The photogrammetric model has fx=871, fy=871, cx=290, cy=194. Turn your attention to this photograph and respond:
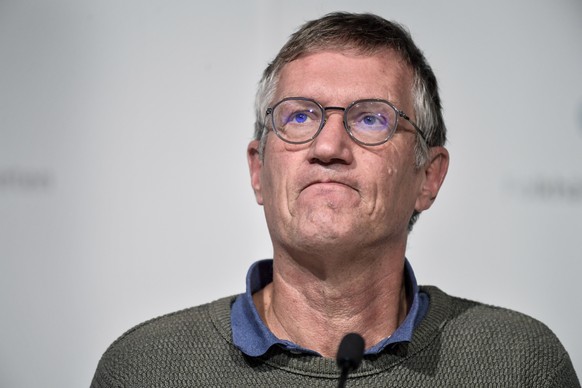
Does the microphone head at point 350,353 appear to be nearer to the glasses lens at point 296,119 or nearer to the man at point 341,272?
the man at point 341,272

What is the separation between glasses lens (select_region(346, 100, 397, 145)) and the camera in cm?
199

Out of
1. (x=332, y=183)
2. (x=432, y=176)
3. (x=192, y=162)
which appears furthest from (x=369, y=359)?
(x=192, y=162)

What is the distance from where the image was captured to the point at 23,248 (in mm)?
2590

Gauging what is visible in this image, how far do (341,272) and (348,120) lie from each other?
351 mm

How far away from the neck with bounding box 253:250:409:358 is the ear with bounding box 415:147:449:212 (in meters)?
0.19

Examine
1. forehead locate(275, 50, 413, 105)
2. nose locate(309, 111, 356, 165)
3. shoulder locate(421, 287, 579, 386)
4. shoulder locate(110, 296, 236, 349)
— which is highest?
forehead locate(275, 50, 413, 105)

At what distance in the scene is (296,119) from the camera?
2.04 metres

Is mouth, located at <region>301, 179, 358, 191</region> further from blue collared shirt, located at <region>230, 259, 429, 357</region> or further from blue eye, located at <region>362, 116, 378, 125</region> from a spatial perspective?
blue collared shirt, located at <region>230, 259, 429, 357</region>

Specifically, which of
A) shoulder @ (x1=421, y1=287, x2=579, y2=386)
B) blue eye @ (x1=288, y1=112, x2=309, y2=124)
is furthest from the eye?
shoulder @ (x1=421, y1=287, x2=579, y2=386)

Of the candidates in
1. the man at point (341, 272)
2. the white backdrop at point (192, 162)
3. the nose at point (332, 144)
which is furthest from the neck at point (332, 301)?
the white backdrop at point (192, 162)

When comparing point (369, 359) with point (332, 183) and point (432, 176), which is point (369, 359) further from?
point (432, 176)

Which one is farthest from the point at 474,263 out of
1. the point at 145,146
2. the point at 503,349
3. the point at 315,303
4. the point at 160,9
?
the point at 160,9

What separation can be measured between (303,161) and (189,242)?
76 cm

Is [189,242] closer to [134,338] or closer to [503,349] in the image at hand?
[134,338]
